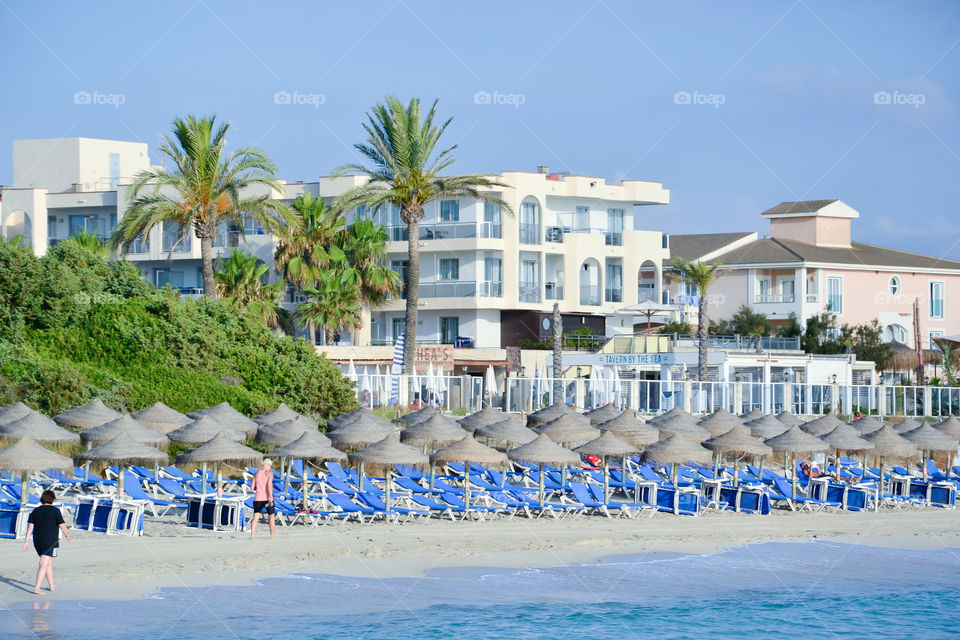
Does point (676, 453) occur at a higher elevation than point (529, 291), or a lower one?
lower

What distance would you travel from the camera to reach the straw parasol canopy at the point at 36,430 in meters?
23.8

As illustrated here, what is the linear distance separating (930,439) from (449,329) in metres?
28.7

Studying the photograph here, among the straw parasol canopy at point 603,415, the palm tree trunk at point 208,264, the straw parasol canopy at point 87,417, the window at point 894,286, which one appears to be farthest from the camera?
the window at point 894,286

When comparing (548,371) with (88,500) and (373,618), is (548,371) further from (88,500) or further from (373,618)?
(373,618)

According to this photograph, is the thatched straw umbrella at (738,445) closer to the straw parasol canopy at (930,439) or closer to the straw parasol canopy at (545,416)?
the straw parasol canopy at (545,416)

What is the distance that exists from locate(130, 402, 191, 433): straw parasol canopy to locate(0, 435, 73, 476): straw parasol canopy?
18.3ft

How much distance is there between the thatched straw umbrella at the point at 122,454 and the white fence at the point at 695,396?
59.7ft

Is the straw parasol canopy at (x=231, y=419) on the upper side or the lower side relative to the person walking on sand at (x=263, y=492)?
upper

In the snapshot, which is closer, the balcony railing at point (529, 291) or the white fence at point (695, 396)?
the white fence at point (695, 396)

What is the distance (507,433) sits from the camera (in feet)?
86.7

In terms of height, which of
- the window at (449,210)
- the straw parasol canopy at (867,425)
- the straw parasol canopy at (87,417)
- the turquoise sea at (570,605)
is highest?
the window at (449,210)

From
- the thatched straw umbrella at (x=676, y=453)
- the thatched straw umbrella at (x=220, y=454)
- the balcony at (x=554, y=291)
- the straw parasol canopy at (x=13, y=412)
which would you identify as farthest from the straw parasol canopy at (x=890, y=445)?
the balcony at (x=554, y=291)

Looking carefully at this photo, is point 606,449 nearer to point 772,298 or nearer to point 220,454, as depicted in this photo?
point 220,454

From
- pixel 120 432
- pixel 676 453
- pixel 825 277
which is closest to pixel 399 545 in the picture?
pixel 120 432
